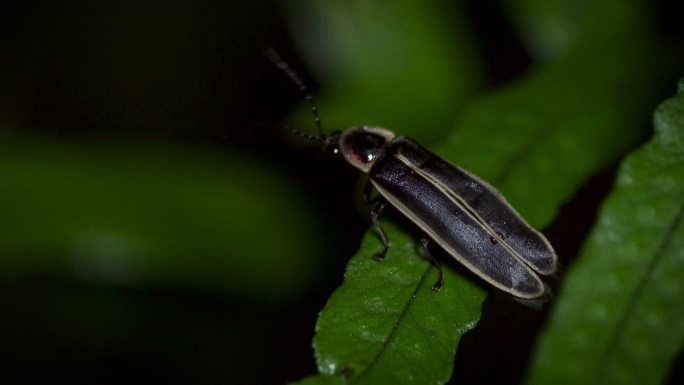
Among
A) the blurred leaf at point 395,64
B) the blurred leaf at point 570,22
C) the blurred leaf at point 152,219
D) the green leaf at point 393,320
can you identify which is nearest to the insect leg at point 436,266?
the green leaf at point 393,320

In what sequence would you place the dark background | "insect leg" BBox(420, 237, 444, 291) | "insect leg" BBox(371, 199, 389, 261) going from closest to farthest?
"insect leg" BBox(420, 237, 444, 291), "insect leg" BBox(371, 199, 389, 261), the dark background

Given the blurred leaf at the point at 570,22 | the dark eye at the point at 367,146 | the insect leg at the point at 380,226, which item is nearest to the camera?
the insect leg at the point at 380,226

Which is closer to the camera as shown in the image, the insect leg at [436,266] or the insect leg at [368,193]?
the insect leg at [436,266]

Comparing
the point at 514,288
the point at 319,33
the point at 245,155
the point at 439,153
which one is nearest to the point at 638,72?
the point at 439,153

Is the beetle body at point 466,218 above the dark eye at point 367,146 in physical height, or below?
below

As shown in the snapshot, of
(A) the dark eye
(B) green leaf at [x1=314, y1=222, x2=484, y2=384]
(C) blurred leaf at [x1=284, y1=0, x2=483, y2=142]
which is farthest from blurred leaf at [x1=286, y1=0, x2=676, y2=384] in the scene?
(A) the dark eye

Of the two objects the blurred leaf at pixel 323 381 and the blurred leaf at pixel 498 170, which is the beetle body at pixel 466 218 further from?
the blurred leaf at pixel 323 381

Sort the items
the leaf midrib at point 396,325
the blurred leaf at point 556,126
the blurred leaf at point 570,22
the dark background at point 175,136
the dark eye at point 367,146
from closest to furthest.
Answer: the leaf midrib at point 396,325 → the blurred leaf at point 556,126 → the dark eye at point 367,146 → the blurred leaf at point 570,22 → the dark background at point 175,136

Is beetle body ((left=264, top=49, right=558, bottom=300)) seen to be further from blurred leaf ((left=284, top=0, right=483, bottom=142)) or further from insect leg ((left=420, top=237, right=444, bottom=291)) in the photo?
blurred leaf ((left=284, top=0, right=483, bottom=142))
